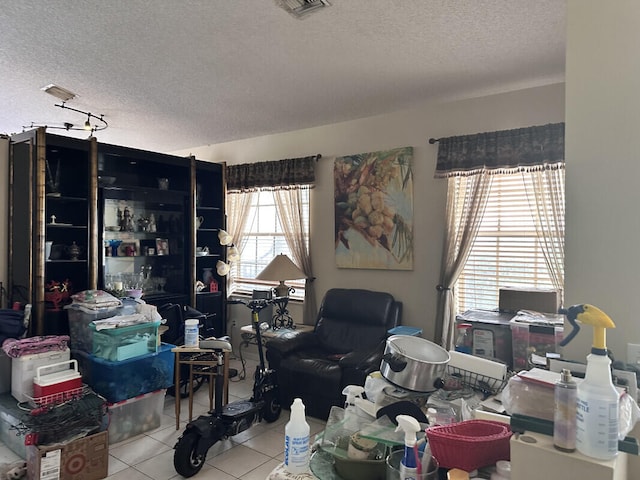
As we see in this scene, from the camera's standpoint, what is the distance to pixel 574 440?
0.89m

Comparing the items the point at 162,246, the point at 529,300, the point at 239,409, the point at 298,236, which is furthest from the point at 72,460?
the point at 529,300

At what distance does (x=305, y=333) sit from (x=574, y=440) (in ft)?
10.8

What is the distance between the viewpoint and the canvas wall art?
3.98 metres

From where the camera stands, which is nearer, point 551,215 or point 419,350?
point 419,350

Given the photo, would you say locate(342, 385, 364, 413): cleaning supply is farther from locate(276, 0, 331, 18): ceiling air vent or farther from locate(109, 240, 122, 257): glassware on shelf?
locate(109, 240, 122, 257): glassware on shelf

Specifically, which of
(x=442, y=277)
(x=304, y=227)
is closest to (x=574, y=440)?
(x=442, y=277)

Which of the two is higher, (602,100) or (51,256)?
(602,100)

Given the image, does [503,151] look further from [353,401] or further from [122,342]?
[122,342]

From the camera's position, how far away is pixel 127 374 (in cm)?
318

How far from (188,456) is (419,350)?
1.75 meters

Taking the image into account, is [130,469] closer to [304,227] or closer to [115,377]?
[115,377]

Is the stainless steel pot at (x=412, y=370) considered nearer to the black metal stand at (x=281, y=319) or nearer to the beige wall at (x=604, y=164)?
the beige wall at (x=604, y=164)

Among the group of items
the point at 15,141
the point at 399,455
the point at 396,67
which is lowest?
the point at 399,455

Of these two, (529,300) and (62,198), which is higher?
(62,198)
